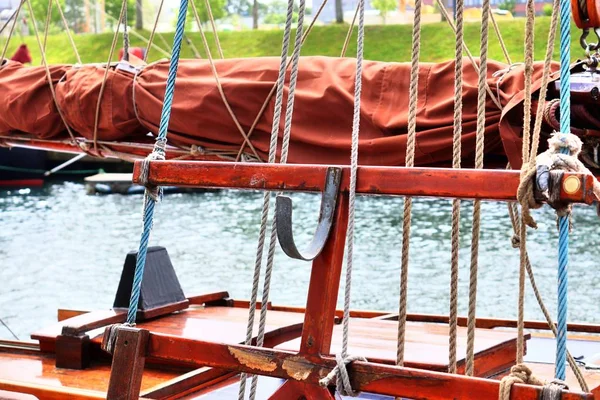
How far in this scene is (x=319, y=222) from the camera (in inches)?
75.1

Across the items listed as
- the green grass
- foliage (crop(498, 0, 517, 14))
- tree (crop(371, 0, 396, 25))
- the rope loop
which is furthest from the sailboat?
tree (crop(371, 0, 396, 25))

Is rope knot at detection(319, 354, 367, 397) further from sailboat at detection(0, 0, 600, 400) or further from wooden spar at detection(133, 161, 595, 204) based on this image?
wooden spar at detection(133, 161, 595, 204)

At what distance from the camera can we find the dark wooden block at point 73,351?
3.61m

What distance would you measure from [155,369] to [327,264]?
1.86 meters

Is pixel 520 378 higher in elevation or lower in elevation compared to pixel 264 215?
lower

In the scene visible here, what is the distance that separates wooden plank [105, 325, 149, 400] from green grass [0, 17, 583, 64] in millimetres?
26903

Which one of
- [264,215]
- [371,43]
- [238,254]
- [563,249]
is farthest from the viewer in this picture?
[371,43]

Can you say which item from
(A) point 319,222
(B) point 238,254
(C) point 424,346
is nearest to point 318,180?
(A) point 319,222

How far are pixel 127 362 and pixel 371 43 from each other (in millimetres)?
30778

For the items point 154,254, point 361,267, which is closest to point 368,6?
point 361,267

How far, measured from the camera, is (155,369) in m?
3.59

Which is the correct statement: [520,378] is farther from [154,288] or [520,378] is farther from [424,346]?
[154,288]

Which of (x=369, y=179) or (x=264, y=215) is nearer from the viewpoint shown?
(x=369, y=179)

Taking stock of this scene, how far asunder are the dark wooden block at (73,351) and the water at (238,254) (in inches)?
277
